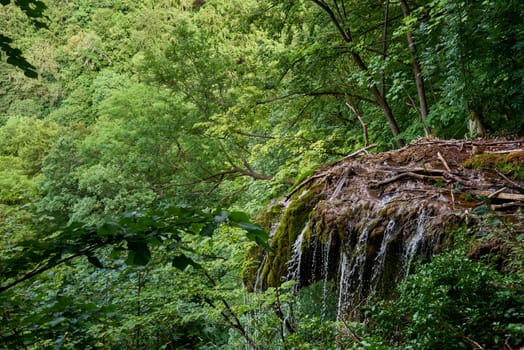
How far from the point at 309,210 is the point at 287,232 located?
284 millimetres

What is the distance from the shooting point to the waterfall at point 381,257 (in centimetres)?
300

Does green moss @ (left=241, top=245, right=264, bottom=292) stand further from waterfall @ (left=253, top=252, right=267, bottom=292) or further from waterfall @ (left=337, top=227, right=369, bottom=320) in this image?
waterfall @ (left=337, top=227, right=369, bottom=320)

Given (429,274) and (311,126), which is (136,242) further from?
(311,126)

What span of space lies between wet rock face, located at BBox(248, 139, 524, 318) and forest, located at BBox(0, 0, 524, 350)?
2cm

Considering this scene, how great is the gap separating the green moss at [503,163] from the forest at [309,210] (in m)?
0.02

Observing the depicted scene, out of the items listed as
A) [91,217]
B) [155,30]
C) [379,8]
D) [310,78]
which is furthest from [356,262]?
[155,30]

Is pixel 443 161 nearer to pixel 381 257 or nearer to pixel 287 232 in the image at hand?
pixel 381 257

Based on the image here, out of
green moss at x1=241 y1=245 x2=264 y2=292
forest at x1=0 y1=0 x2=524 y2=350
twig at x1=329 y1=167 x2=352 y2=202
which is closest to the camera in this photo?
forest at x1=0 y1=0 x2=524 y2=350

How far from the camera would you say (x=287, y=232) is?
12.0ft

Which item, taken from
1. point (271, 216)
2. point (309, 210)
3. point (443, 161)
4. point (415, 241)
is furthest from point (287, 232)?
point (443, 161)

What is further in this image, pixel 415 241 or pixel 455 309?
pixel 415 241

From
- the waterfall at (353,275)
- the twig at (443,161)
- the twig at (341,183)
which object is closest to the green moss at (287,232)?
the twig at (341,183)

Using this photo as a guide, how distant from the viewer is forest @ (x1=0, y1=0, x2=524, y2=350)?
2012mm

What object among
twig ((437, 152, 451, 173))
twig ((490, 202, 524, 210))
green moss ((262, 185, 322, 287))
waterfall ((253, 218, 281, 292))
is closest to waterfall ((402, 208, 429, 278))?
twig ((490, 202, 524, 210))
